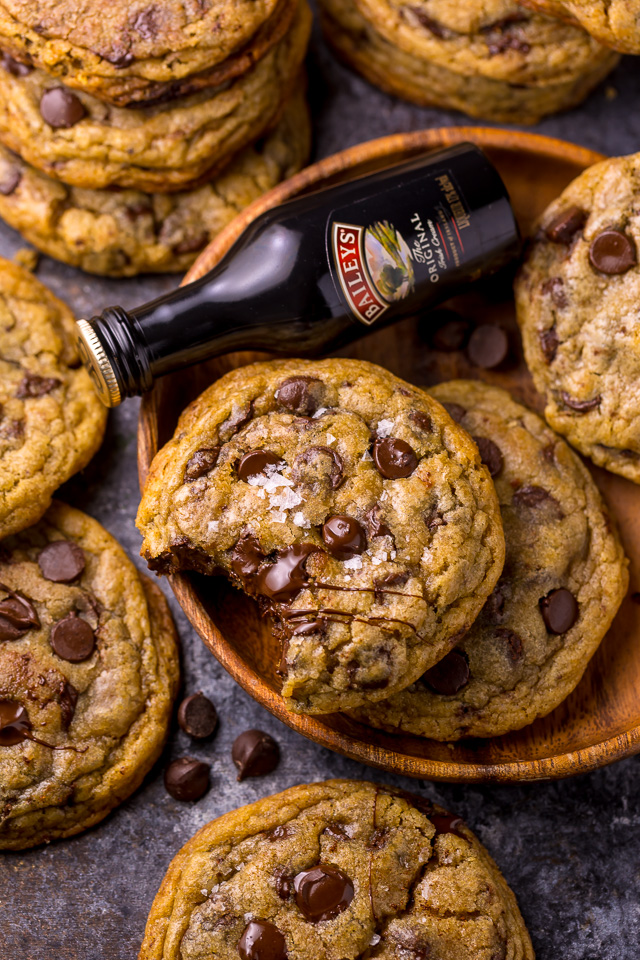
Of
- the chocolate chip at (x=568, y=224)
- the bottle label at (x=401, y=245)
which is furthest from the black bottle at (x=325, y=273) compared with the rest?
the chocolate chip at (x=568, y=224)

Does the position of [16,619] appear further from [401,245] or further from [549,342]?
[549,342]

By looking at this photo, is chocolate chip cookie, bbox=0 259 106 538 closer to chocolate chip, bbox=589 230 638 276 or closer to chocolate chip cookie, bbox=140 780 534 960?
chocolate chip cookie, bbox=140 780 534 960

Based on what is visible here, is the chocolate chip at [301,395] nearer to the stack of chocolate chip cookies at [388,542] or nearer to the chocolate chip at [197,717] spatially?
the stack of chocolate chip cookies at [388,542]

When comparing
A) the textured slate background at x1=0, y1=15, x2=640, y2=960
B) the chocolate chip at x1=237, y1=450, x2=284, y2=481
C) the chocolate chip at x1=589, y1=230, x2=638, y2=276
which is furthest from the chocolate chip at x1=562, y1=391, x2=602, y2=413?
the textured slate background at x1=0, y1=15, x2=640, y2=960

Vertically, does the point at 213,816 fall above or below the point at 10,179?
below

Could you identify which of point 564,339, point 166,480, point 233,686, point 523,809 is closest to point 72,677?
point 233,686

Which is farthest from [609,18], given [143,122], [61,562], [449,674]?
[61,562]
